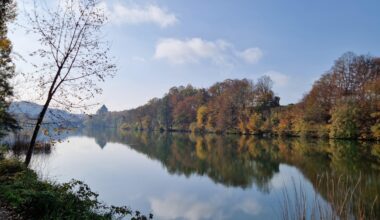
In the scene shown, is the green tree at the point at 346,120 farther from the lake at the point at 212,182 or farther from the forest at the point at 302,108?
the lake at the point at 212,182

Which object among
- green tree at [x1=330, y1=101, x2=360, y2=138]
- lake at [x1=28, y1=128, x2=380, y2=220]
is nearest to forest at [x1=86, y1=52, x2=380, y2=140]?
green tree at [x1=330, y1=101, x2=360, y2=138]

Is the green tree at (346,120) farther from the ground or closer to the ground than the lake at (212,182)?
farther from the ground

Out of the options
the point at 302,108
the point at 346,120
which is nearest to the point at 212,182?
the point at 346,120

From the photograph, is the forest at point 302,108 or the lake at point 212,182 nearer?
the lake at point 212,182

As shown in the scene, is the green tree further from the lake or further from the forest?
the lake

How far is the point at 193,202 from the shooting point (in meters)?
11.7

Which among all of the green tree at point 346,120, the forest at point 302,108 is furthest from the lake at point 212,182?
the forest at point 302,108

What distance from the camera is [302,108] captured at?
51094 mm

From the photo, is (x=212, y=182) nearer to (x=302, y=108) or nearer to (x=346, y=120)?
(x=346, y=120)

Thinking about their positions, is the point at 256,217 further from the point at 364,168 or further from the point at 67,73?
the point at 364,168

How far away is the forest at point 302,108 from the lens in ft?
133

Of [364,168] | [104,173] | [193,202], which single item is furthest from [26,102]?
[364,168]

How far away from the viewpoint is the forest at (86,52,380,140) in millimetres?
40406

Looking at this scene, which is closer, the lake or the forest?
the lake
